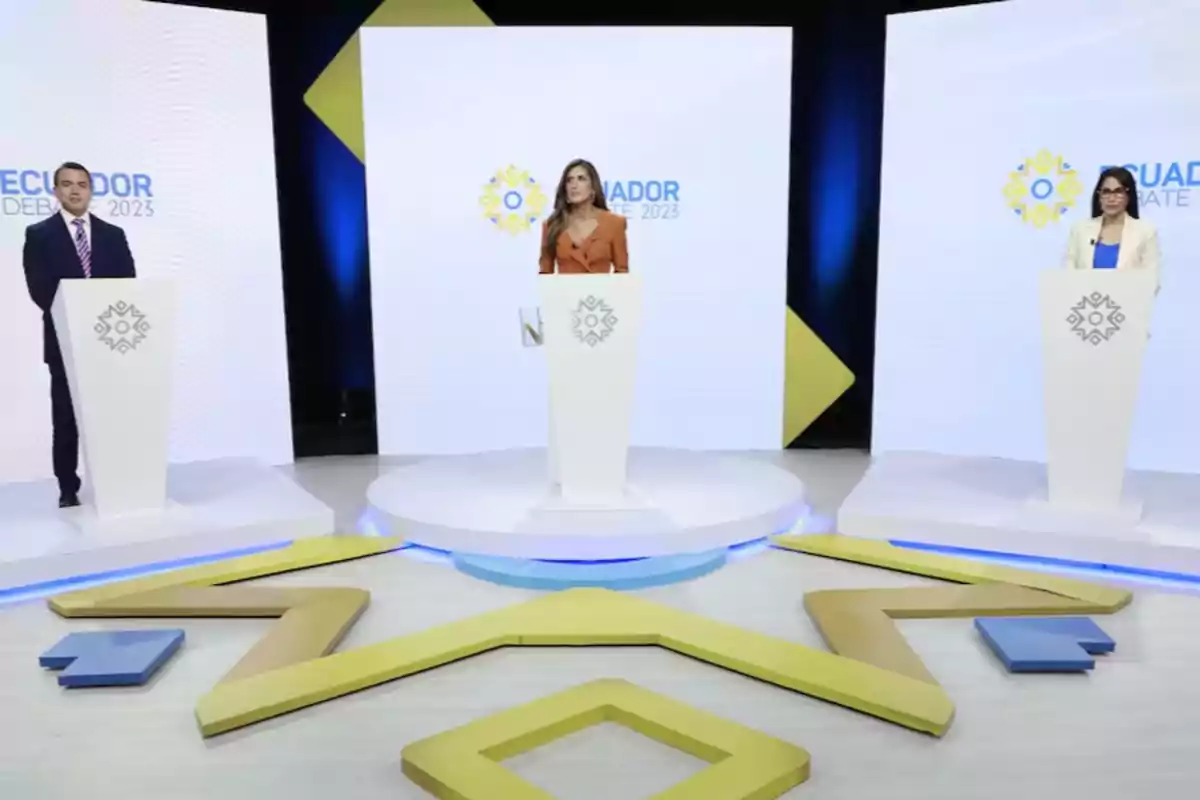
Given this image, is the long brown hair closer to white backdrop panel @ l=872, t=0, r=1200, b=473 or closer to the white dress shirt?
the white dress shirt

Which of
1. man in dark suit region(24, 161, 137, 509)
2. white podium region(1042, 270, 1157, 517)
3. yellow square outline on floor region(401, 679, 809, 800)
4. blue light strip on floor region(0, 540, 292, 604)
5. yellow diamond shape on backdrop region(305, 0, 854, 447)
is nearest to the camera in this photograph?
yellow square outline on floor region(401, 679, 809, 800)

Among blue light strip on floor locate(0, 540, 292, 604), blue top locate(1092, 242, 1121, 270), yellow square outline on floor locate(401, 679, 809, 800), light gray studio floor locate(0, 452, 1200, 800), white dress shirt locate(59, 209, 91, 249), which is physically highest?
white dress shirt locate(59, 209, 91, 249)

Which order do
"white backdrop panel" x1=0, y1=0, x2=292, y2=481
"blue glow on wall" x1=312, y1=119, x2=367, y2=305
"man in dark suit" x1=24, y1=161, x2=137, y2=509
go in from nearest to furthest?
"man in dark suit" x1=24, y1=161, x2=137, y2=509 → "white backdrop panel" x1=0, y1=0, x2=292, y2=481 → "blue glow on wall" x1=312, y1=119, x2=367, y2=305

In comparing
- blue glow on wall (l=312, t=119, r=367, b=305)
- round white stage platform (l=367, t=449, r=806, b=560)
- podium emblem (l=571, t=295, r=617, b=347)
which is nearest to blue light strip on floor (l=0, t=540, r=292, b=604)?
round white stage platform (l=367, t=449, r=806, b=560)

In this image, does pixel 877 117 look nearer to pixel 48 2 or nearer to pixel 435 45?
pixel 435 45

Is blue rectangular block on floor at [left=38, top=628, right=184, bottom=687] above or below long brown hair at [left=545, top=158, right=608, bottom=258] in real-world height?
below

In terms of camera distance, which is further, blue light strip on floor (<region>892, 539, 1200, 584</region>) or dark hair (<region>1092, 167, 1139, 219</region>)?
dark hair (<region>1092, 167, 1139, 219</region>)

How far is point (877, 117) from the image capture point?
17.8ft

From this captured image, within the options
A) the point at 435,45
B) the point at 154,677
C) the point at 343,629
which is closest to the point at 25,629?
the point at 154,677

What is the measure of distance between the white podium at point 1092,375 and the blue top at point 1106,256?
0.29 metres

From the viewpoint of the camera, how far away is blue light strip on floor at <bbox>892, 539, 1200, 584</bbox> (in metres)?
3.28

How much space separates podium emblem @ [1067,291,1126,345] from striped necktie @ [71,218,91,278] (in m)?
3.79

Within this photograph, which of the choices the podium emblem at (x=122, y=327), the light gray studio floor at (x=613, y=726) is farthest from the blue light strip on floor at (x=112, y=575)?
the podium emblem at (x=122, y=327)

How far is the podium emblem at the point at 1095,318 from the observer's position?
3.47 metres
